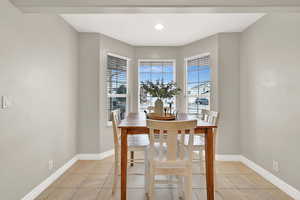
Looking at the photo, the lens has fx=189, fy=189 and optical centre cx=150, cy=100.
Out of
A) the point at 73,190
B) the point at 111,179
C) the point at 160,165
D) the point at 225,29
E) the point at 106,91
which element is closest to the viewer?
the point at 160,165

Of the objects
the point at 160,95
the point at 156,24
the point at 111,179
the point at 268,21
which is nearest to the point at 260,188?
the point at 160,95

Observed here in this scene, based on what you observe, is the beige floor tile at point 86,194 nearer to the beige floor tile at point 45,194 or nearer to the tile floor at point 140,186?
the tile floor at point 140,186

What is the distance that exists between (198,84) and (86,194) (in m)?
3.16

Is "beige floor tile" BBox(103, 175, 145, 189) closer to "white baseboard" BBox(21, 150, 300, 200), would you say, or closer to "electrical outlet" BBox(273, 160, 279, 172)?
"white baseboard" BBox(21, 150, 300, 200)

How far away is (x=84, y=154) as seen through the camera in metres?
3.77

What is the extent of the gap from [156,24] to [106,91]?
5.50ft

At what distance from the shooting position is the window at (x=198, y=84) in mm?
4137

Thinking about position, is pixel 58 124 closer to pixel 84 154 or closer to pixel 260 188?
pixel 84 154

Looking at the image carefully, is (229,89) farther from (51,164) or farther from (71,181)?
(51,164)

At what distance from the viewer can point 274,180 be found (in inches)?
107

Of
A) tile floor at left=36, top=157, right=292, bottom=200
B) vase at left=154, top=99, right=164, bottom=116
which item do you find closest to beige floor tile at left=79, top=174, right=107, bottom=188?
tile floor at left=36, top=157, right=292, bottom=200

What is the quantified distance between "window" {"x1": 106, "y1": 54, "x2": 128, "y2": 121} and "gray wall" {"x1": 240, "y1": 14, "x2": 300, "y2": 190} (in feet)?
8.30

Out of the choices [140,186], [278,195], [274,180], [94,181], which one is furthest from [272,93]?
[94,181]

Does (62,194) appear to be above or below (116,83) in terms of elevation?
below
